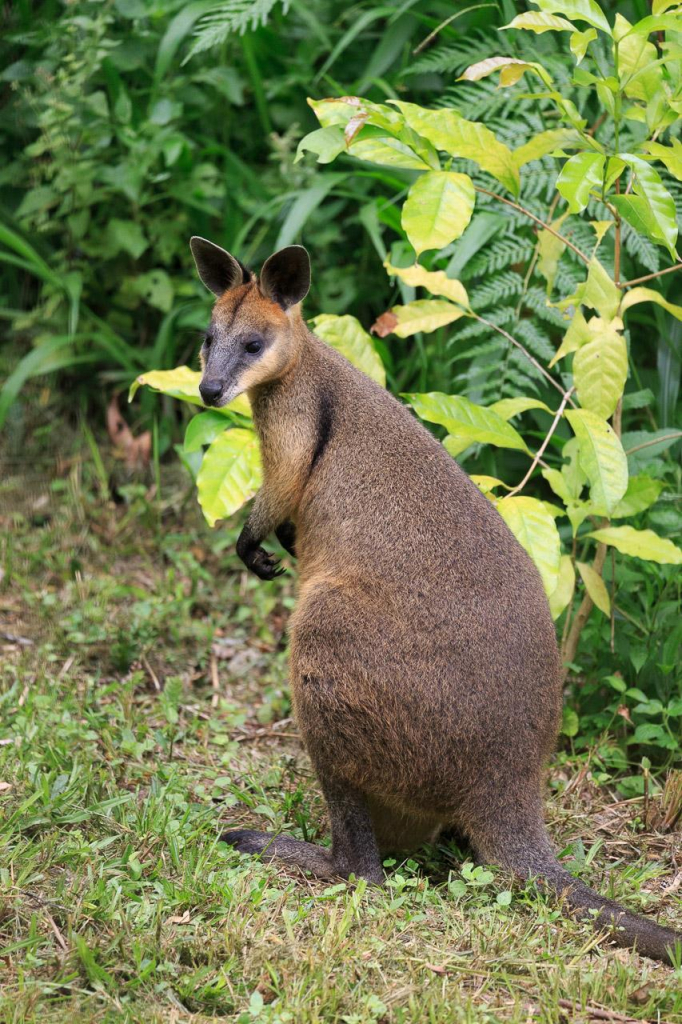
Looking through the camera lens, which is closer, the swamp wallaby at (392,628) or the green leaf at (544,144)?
the swamp wallaby at (392,628)

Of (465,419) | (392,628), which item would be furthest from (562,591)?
(392,628)

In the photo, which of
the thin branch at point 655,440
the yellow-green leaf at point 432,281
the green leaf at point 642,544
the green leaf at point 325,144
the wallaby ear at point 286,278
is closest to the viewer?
the green leaf at point 325,144

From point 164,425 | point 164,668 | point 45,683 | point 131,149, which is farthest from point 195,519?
point 131,149

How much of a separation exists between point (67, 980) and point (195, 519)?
3.65 meters

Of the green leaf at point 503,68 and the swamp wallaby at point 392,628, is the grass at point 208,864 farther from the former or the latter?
the green leaf at point 503,68

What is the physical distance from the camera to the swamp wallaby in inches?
143

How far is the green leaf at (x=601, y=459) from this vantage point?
3.98m

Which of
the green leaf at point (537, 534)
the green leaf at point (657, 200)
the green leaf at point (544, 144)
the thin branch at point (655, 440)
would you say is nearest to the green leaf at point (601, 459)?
the green leaf at point (537, 534)

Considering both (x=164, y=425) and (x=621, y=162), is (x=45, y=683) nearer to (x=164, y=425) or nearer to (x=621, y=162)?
(x=164, y=425)

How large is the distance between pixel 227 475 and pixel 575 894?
6.35 feet

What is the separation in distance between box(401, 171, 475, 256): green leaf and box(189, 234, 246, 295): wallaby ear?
2.40 ft

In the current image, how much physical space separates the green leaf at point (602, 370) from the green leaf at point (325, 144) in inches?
44.3

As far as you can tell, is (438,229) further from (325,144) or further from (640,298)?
(640,298)

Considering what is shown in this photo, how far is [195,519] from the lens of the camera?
6457mm
